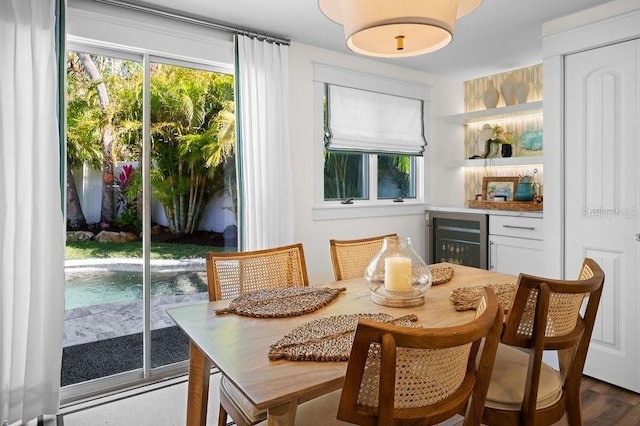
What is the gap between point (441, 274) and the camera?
206cm

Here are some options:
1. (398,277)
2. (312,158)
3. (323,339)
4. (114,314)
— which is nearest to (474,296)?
(398,277)

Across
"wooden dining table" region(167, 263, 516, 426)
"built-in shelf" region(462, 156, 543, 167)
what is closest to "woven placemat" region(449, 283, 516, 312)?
"wooden dining table" region(167, 263, 516, 426)

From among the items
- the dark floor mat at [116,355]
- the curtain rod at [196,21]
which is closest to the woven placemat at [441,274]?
the dark floor mat at [116,355]

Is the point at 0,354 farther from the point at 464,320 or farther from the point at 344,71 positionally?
the point at 344,71

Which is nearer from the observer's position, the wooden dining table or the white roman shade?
the wooden dining table

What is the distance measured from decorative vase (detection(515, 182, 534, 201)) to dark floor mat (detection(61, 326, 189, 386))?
9.75 ft

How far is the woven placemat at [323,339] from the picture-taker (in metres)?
1.14

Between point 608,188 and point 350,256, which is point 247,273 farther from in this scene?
point 608,188

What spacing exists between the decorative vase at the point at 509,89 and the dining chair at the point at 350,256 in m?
2.46

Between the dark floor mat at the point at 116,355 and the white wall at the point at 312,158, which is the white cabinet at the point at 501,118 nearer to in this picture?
the white wall at the point at 312,158

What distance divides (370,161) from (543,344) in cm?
277

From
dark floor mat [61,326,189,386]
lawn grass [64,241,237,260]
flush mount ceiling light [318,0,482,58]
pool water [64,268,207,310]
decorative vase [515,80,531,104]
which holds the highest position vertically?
decorative vase [515,80,531,104]

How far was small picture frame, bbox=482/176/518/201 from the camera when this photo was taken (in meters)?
4.02

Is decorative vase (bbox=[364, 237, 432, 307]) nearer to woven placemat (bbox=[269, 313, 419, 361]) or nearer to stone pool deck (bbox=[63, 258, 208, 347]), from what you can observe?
woven placemat (bbox=[269, 313, 419, 361])
